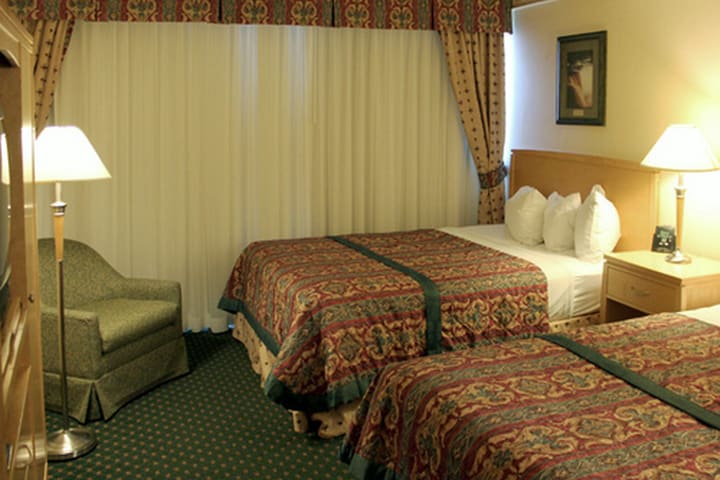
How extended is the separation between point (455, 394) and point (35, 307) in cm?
130

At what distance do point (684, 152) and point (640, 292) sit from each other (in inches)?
29.8

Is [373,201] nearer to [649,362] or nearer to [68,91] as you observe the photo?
[68,91]

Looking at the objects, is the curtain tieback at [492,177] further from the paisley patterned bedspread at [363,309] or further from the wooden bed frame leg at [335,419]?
the wooden bed frame leg at [335,419]

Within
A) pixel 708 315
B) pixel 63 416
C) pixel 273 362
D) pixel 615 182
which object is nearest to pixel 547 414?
pixel 708 315

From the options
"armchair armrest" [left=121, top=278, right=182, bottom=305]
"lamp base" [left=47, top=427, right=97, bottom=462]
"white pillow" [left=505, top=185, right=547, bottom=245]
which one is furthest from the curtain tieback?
"lamp base" [left=47, top=427, right=97, bottom=462]

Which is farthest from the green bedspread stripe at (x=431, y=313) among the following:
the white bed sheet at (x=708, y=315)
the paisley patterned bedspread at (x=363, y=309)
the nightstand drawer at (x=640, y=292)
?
the white bed sheet at (x=708, y=315)

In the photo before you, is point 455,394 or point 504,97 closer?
point 455,394

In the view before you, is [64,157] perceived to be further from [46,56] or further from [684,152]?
[684,152]

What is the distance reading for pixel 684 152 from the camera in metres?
3.83

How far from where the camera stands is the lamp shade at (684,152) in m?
3.79

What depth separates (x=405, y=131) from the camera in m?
5.75

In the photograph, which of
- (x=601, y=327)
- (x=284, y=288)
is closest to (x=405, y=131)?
(x=284, y=288)

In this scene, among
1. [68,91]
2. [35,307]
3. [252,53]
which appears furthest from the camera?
[252,53]

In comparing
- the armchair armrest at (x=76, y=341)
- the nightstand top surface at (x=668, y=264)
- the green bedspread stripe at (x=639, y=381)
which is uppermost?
the nightstand top surface at (x=668, y=264)
